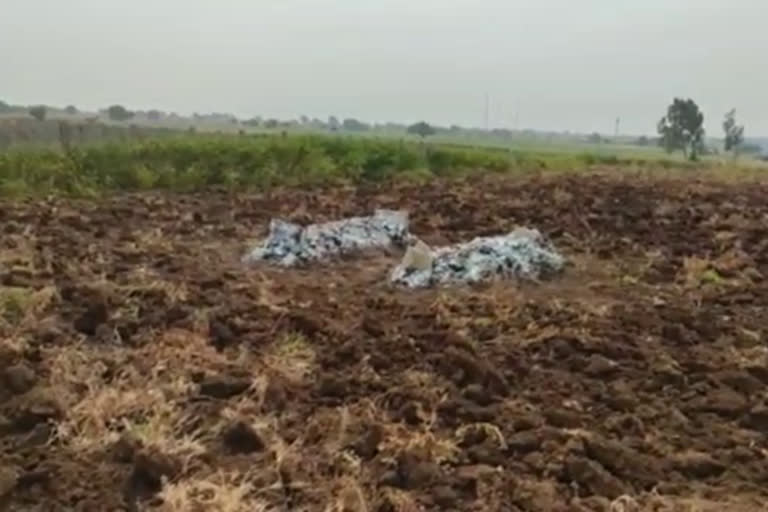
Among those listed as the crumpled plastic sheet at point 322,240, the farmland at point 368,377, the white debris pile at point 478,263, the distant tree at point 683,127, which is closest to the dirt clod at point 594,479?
the farmland at point 368,377

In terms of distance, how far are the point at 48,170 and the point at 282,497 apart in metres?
9.08

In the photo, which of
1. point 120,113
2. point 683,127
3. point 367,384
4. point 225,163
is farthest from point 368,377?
point 683,127

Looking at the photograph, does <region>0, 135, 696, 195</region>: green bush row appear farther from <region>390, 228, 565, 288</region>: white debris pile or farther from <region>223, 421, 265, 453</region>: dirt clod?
<region>223, 421, 265, 453</region>: dirt clod

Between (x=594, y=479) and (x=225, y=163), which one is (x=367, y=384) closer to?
(x=594, y=479)

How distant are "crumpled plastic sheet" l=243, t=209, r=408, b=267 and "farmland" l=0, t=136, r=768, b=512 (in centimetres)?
14

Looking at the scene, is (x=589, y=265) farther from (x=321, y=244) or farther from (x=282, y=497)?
(x=282, y=497)

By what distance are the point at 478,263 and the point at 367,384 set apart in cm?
247

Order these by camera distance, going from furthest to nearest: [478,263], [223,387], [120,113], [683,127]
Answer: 1. [683,127]
2. [120,113]
3. [478,263]
4. [223,387]

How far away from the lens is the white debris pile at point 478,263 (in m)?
6.18

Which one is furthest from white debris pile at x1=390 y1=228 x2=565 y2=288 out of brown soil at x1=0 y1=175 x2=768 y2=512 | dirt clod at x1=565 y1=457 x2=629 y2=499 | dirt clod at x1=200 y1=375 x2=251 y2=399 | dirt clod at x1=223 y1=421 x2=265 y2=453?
dirt clod at x1=565 y1=457 x2=629 y2=499

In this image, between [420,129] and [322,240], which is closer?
[322,240]

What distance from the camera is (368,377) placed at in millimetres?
4047

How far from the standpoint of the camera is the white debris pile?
20.3ft

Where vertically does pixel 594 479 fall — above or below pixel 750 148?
above
